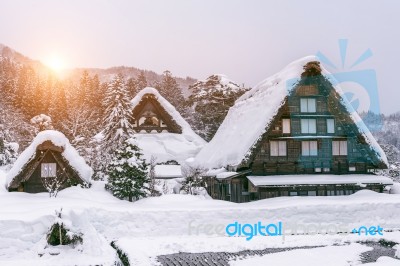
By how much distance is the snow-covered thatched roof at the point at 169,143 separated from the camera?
3822cm

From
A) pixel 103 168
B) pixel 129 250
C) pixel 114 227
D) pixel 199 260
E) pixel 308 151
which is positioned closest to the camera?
pixel 199 260

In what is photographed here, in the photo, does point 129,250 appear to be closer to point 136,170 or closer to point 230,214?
point 230,214

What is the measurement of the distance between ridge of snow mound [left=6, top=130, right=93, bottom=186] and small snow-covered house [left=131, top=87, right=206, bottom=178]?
1140cm

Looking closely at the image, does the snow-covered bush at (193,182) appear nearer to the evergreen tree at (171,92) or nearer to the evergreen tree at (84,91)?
the evergreen tree at (171,92)

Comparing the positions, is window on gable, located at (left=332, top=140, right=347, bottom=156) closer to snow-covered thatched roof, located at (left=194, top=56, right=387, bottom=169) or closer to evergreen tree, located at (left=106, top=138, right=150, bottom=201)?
→ snow-covered thatched roof, located at (left=194, top=56, right=387, bottom=169)

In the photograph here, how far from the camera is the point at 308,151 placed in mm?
26969

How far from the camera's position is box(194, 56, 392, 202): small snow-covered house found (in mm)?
25609

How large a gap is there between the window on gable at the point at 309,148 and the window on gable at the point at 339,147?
1.20m

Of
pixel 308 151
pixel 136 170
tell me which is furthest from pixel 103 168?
pixel 308 151

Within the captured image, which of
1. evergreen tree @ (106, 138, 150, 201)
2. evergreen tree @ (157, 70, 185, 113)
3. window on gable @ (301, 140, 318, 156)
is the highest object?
evergreen tree @ (157, 70, 185, 113)

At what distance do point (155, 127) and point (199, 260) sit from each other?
1132 inches

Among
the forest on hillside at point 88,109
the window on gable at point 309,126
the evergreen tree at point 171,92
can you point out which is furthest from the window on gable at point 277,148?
the evergreen tree at point 171,92

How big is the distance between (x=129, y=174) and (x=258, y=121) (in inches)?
331

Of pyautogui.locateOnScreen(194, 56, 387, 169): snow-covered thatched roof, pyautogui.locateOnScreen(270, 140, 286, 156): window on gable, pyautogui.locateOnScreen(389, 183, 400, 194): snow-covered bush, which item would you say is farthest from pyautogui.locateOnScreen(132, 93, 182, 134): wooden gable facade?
pyautogui.locateOnScreen(389, 183, 400, 194): snow-covered bush
